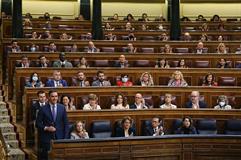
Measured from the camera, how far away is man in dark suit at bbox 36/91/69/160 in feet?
22.3

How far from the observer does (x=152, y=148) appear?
20.4ft

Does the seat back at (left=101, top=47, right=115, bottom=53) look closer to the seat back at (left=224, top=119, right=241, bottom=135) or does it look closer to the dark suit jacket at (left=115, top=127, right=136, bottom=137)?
the seat back at (left=224, top=119, right=241, bottom=135)

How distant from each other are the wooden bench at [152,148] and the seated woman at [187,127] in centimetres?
98

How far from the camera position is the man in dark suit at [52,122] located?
680 cm

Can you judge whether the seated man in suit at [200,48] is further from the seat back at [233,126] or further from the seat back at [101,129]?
the seat back at [101,129]

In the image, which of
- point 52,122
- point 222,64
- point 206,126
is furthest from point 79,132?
point 222,64

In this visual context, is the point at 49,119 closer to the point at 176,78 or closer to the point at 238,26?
the point at 176,78

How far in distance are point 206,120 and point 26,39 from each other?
5.46m

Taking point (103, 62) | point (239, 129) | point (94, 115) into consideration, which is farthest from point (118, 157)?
point (103, 62)

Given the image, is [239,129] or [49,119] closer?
[49,119]

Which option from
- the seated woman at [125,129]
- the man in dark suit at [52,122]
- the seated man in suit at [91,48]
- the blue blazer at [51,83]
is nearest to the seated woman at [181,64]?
the seated man in suit at [91,48]

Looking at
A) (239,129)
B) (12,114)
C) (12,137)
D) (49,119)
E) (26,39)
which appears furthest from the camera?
(26,39)

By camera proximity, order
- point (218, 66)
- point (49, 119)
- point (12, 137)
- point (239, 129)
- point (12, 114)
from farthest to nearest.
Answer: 1. point (218, 66)
2. point (12, 114)
3. point (12, 137)
4. point (239, 129)
5. point (49, 119)

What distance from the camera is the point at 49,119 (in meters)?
6.86
